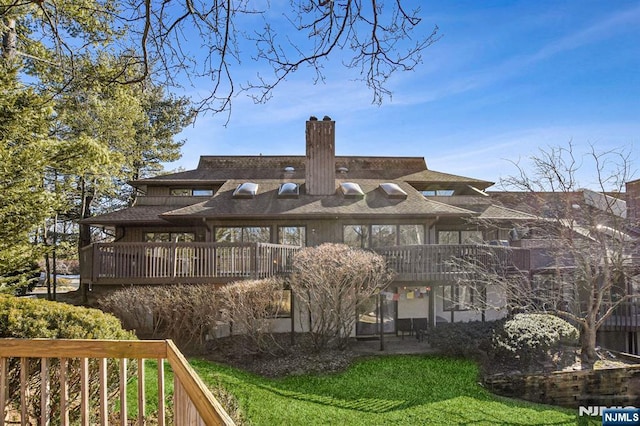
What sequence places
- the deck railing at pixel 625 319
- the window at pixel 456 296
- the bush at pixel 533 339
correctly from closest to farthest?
the bush at pixel 533 339
the deck railing at pixel 625 319
the window at pixel 456 296

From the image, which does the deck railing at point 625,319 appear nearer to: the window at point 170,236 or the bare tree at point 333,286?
Result: the bare tree at point 333,286

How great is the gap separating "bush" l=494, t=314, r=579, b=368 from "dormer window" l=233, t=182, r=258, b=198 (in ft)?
33.0

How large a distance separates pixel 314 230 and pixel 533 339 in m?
8.02

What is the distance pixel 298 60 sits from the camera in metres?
3.44

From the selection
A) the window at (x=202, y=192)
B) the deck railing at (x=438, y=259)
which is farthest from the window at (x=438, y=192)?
the window at (x=202, y=192)

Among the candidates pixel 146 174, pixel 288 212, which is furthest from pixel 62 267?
pixel 288 212

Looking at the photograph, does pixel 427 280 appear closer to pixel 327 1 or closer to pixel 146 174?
pixel 327 1

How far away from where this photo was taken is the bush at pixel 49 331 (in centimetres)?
468

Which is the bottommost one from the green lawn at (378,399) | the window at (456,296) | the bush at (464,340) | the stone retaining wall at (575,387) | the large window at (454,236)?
the stone retaining wall at (575,387)

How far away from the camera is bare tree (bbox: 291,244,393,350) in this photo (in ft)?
35.9

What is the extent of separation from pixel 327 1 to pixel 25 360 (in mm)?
3853

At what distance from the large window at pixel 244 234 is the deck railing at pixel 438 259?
14.9ft

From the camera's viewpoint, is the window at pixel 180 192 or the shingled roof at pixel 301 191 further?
the window at pixel 180 192

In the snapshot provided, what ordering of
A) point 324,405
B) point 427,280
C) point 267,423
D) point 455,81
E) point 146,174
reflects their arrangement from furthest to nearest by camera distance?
1. point 146,174
2. point 427,280
3. point 324,405
4. point 267,423
5. point 455,81
